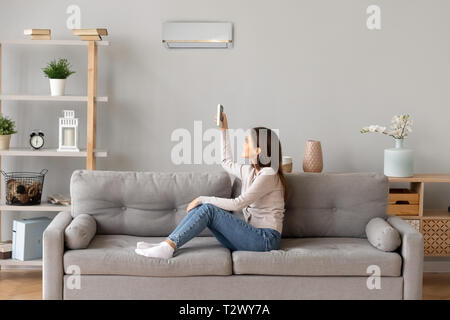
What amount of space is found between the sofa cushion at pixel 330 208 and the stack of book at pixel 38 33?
1983 millimetres

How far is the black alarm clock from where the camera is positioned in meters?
4.75

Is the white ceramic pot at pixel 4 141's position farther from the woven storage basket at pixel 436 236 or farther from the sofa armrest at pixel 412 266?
the woven storage basket at pixel 436 236

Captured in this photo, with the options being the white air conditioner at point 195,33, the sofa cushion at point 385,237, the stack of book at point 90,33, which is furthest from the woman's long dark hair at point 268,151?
the stack of book at point 90,33

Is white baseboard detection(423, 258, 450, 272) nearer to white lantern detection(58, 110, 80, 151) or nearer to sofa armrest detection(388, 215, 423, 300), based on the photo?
sofa armrest detection(388, 215, 423, 300)

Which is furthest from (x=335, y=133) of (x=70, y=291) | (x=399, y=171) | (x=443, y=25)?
(x=70, y=291)

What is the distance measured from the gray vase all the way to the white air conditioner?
4.71ft

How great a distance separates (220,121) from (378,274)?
1359 millimetres

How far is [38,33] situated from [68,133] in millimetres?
723

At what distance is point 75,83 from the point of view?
16.3 feet

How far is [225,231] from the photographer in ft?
12.2

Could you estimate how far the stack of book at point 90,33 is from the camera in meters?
4.56

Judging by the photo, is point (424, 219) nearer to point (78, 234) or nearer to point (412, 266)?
point (412, 266)

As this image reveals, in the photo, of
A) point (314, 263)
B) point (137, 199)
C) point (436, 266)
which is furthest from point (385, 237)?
point (436, 266)
